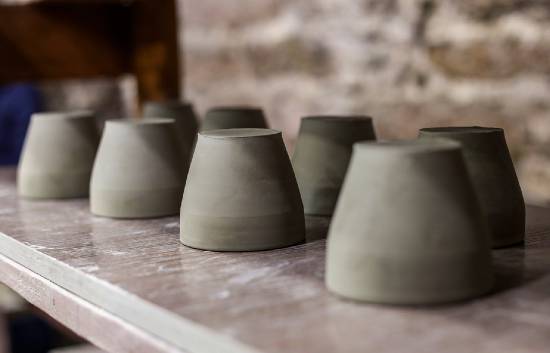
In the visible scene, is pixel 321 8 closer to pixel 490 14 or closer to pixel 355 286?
pixel 490 14

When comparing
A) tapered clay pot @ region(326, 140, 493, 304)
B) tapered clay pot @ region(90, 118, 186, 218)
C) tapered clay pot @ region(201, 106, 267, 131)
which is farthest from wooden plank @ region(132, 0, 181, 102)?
tapered clay pot @ region(326, 140, 493, 304)

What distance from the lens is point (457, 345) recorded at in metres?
0.51

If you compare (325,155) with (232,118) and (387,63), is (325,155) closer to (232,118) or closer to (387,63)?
(232,118)

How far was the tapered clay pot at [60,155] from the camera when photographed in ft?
3.62

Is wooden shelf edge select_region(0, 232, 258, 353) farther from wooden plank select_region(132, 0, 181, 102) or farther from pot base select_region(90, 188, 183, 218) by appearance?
wooden plank select_region(132, 0, 181, 102)

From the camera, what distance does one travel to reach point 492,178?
75 centimetres

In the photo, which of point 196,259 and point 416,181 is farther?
point 196,259

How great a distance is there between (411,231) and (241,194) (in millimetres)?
209

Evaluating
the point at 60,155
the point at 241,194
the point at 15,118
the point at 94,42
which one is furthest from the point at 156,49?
the point at 15,118

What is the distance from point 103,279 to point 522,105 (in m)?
0.85

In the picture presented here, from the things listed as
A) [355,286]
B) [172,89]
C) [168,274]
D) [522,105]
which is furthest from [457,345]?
[172,89]

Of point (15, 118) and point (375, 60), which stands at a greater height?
point (375, 60)

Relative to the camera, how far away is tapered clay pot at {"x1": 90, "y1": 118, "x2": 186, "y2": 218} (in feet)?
3.10

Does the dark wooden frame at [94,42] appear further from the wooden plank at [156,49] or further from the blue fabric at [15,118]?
the blue fabric at [15,118]
